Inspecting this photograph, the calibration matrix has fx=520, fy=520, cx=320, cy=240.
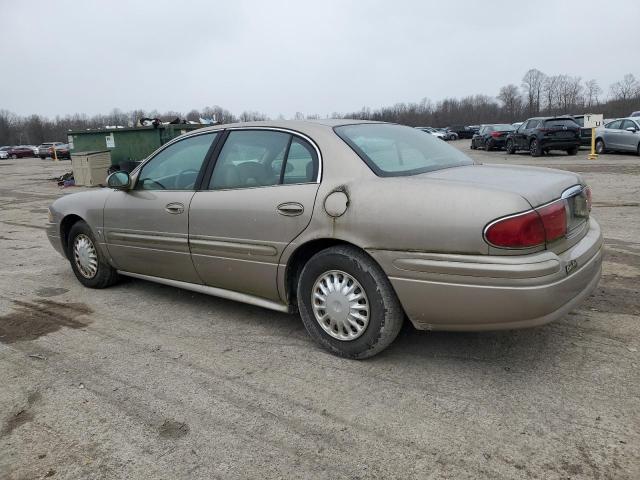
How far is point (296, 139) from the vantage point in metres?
3.58

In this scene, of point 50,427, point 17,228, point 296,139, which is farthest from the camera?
point 17,228

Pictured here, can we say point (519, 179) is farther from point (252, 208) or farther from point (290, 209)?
point (252, 208)

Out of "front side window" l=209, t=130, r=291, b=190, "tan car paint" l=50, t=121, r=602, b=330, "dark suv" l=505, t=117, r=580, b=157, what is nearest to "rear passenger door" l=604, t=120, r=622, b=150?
"dark suv" l=505, t=117, r=580, b=157

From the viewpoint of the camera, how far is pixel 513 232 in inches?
104

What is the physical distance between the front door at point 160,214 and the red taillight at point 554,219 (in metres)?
2.49

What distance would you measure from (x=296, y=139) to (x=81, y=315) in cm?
240

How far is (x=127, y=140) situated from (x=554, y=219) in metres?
14.6

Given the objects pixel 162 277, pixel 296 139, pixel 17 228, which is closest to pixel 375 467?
pixel 296 139

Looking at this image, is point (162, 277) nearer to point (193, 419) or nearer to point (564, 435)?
point (193, 419)

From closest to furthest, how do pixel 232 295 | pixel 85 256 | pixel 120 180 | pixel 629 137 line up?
pixel 232 295 → pixel 120 180 → pixel 85 256 → pixel 629 137

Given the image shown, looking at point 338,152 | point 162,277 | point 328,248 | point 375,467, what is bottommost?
point 375,467

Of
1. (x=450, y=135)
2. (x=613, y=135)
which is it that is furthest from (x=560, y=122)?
(x=450, y=135)

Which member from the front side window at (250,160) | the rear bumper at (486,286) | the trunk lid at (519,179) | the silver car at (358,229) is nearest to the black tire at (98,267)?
the silver car at (358,229)

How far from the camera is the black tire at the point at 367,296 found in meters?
3.06
